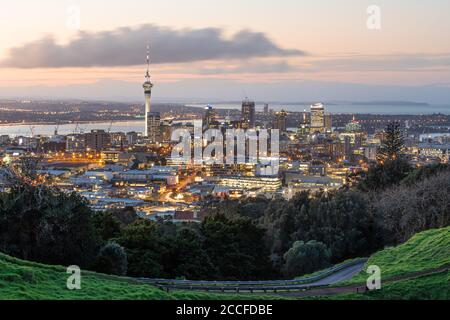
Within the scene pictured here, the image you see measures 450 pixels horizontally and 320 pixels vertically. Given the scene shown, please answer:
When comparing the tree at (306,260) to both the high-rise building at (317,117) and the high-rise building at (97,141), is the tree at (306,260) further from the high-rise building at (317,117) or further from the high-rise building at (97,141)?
the high-rise building at (317,117)

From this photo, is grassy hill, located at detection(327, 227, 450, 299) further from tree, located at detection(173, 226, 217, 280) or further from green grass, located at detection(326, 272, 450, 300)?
tree, located at detection(173, 226, 217, 280)

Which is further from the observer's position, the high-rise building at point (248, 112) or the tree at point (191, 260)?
the high-rise building at point (248, 112)

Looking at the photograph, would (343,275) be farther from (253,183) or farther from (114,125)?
(114,125)

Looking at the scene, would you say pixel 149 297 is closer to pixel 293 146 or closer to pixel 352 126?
pixel 293 146

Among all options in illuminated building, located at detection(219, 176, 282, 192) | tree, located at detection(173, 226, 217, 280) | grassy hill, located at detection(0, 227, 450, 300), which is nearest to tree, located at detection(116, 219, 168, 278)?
tree, located at detection(173, 226, 217, 280)

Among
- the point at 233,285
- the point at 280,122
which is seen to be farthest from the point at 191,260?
the point at 280,122

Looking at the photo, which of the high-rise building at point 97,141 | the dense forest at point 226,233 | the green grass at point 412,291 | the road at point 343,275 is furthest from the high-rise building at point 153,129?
the green grass at point 412,291
